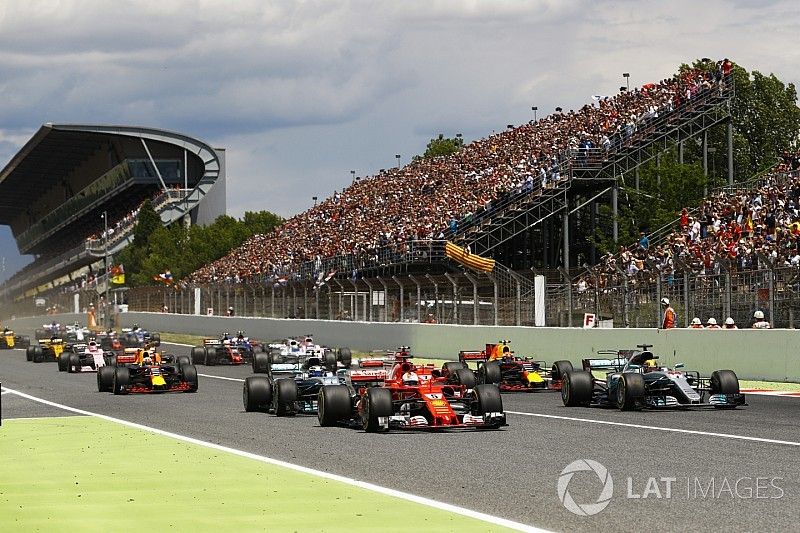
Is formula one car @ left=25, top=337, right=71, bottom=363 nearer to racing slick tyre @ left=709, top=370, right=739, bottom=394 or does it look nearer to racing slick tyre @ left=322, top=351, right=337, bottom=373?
racing slick tyre @ left=322, top=351, right=337, bottom=373

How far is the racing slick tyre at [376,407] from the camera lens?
1609 centimetres

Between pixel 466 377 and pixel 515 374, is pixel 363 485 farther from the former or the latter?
pixel 515 374

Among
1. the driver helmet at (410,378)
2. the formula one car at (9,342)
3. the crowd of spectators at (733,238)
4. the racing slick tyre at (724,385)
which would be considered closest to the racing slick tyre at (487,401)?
the driver helmet at (410,378)

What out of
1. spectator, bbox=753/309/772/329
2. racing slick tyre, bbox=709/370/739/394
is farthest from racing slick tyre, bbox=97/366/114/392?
spectator, bbox=753/309/772/329

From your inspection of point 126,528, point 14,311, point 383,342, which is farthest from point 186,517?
point 14,311

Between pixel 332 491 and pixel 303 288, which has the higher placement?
pixel 303 288

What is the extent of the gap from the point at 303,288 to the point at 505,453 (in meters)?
32.7

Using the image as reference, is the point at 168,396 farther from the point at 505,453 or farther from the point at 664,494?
the point at 664,494

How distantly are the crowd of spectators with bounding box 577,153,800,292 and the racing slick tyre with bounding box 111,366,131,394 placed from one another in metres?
10.9

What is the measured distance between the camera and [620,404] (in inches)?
757

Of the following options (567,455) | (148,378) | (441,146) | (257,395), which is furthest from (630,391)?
(441,146)

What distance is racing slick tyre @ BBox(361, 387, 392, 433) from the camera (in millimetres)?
16094

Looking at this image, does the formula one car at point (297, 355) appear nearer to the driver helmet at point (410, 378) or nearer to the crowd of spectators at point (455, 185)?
the driver helmet at point (410, 378)

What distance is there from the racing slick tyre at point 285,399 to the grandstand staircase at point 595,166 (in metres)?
29.9
